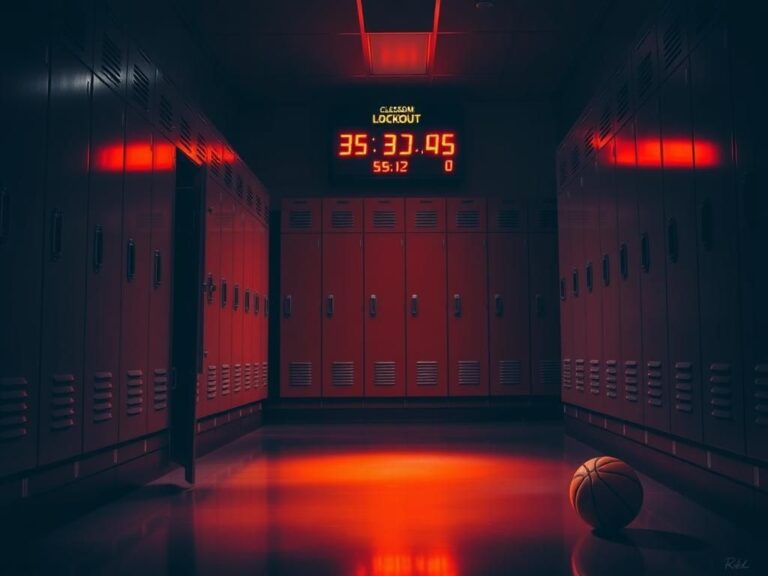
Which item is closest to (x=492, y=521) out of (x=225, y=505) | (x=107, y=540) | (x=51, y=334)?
(x=225, y=505)

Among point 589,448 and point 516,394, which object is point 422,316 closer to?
point 516,394

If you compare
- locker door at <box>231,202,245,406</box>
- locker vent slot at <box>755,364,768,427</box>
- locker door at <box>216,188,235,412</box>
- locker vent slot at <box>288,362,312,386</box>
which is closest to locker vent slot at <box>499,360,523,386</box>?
locker vent slot at <box>288,362,312,386</box>

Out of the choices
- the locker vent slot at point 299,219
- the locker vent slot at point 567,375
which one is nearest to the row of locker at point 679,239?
the locker vent slot at point 567,375

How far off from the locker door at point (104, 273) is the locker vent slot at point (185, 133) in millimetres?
1076

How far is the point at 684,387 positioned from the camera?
11.3 ft

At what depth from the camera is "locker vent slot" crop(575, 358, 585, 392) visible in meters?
5.60

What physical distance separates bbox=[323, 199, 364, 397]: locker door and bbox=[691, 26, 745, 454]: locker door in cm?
507

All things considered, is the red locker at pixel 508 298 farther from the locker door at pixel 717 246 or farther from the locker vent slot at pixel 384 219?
the locker door at pixel 717 246

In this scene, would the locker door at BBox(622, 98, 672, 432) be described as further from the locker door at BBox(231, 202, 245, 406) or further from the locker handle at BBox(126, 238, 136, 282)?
the locker door at BBox(231, 202, 245, 406)

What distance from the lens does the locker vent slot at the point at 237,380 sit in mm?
6269

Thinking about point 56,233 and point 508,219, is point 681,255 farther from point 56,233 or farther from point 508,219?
point 508,219

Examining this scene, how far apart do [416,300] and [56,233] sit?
5.44 meters

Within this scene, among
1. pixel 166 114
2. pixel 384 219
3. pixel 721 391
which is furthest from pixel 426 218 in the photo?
pixel 721 391

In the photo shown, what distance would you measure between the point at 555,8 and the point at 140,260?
171 inches
